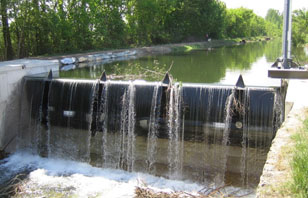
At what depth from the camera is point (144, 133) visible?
8586 millimetres

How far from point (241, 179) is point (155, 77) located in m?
7.40

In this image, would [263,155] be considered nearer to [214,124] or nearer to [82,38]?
[214,124]

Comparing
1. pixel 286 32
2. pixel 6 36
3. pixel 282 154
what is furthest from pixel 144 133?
pixel 6 36

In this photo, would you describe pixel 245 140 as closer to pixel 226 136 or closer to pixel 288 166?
pixel 226 136

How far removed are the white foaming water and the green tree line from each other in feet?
50.0

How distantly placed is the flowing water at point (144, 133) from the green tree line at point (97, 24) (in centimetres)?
1407

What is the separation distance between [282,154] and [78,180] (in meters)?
4.81

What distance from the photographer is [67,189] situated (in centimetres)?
715

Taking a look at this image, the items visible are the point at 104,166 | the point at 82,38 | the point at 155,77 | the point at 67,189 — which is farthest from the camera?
the point at 82,38

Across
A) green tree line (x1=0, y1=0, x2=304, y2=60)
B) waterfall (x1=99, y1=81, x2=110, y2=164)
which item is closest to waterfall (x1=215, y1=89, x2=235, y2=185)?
waterfall (x1=99, y1=81, x2=110, y2=164)

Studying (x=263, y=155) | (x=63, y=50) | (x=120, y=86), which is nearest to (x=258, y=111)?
(x=263, y=155)

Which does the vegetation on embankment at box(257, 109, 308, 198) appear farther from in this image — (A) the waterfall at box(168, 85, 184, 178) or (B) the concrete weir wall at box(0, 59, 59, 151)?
(B) the concrete weir wall at box(0, 59, 59, 151)

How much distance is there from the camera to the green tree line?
23047 mm

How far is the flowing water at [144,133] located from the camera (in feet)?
24.8
